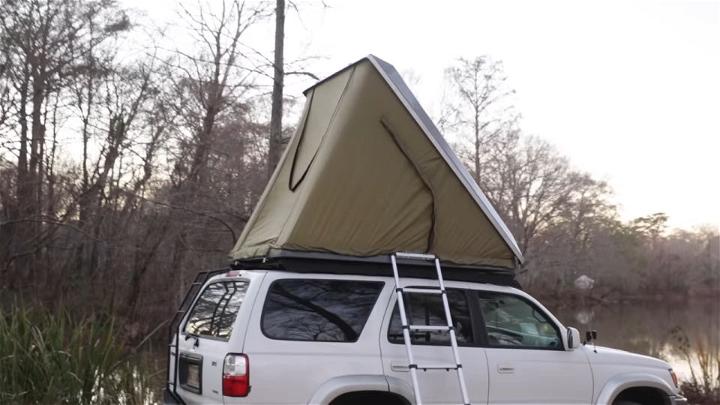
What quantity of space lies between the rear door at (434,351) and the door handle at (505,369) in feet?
0.52

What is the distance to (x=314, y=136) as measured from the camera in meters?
6.36

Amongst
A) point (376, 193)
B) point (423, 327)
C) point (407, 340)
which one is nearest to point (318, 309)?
point (407, 340)

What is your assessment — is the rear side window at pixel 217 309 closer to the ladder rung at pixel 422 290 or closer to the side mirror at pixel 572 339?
the ladder rung at pixel 422 290

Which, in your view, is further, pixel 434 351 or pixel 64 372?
pixel 64 372

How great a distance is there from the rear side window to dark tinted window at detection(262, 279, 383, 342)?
0.98ft

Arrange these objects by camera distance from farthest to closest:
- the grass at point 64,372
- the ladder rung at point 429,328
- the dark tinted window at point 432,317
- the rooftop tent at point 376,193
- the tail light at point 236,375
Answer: the grass at point 64,372 → the rooftop tent at point 376,193 → the dark tinted window at point 432,317 → the ladder rung at point 429,328 → the tail light at point 236,375

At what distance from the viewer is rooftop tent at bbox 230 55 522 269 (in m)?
5.60

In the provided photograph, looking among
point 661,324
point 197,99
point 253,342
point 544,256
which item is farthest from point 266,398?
point 544,256

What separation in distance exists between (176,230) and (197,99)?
358 cm

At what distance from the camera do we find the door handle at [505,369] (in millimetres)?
5711

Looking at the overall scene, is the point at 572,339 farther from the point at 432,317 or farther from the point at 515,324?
the point at 432,317

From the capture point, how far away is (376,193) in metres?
5.87

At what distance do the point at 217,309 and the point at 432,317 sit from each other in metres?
1.76

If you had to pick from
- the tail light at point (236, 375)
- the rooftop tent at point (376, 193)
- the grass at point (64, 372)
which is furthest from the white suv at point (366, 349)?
the grass at point (64, 372)
